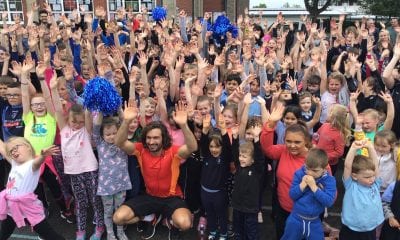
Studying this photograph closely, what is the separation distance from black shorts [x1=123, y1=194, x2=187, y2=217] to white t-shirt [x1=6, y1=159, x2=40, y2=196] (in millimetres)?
924

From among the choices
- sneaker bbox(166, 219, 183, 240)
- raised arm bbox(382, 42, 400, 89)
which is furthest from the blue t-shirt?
raised arm bbox(382, 42, 400, 89)

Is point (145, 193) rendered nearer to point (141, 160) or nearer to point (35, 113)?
point (141, 160)

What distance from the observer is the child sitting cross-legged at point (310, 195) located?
3.02 m

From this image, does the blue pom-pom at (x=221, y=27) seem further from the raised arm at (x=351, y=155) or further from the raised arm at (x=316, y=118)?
the raised arm at (x=351, y=155)

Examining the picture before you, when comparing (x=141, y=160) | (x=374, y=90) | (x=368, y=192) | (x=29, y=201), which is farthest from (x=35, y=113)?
(x=374, y=90)

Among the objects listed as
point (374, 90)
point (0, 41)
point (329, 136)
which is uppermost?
point (0, 41)

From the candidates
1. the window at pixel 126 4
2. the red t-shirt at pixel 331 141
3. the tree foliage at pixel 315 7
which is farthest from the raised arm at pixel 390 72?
the tree foliage at pixel 315 7

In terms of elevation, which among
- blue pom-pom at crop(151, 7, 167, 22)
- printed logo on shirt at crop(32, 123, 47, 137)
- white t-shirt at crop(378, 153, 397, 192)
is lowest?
white t-shirt at crop(378, 153, 397, 192)

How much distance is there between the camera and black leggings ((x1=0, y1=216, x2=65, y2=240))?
3600mm

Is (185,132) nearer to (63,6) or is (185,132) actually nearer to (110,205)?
(110,205)

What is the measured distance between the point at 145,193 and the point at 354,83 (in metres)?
3.27

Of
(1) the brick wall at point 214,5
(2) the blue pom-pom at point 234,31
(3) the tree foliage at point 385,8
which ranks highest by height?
(1) the brick wall at point 214,5

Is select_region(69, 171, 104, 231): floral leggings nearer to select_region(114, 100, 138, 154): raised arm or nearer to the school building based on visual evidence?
select_region(114, 100, 138, 154): raised arm

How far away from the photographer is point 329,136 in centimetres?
376
